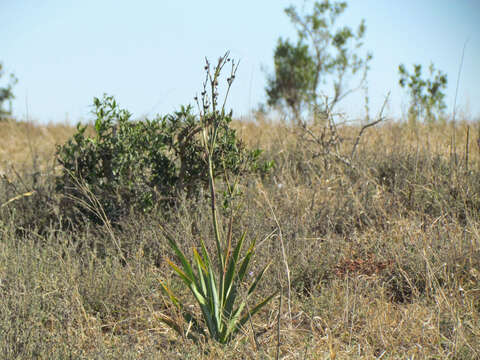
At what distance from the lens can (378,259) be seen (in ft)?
10.4

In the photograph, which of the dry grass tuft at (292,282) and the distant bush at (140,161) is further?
the distant bush at (140,161)

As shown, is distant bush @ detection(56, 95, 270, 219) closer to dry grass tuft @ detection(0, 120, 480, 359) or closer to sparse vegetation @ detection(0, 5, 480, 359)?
sparse vegetation @ detection(0, 5, 480, 359)

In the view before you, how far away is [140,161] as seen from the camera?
3590 mm

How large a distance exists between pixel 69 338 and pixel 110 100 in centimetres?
217

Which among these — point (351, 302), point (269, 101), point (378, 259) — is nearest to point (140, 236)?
point (351, 302)

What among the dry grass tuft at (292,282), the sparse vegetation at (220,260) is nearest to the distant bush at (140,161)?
the sparse vegetation at (220,260)

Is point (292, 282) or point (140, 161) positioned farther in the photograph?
point (140, 161)

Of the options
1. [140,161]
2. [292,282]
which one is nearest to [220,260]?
[292,282]

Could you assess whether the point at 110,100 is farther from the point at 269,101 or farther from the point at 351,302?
the point at 269,101

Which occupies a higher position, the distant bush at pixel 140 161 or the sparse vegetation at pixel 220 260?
the distant bush at pixel 140 161

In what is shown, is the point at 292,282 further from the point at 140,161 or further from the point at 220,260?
the point at 140,161

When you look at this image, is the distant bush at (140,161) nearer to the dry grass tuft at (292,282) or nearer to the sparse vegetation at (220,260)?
the sparse vegetation at (220,260)

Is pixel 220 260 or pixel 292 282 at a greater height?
pixel 220 260

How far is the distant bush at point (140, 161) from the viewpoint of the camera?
3.55 m
